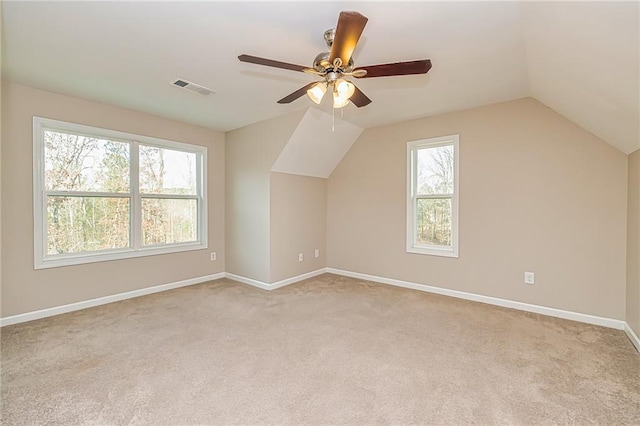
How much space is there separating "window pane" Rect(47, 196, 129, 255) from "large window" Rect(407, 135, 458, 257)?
3.90 metres

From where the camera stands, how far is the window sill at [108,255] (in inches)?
123

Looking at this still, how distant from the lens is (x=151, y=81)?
2832 millimetres

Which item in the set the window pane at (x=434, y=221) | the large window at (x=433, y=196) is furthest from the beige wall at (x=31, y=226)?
the window pane at (x=434, y=221)

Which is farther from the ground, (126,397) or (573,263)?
(573,263)

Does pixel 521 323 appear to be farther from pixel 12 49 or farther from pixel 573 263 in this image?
pixel 12 49

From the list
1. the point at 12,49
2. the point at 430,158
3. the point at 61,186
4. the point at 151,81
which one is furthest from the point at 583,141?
the point at 61,186

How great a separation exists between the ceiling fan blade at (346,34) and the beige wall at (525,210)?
2563 mm

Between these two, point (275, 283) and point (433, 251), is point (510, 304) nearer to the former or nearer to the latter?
point (433, 251)

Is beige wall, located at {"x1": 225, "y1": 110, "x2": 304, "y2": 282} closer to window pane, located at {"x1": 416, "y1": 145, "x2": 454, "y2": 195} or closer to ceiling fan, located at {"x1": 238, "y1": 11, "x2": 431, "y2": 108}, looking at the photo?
ceiling fan, located at {"x1": 238, "y1": 11, "x2": 431, "y2": 108}

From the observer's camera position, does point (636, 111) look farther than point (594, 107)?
No

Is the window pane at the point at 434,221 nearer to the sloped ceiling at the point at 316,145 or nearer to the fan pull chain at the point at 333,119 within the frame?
the sloped ceiling at the point at 316,145

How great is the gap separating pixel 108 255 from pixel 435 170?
4394 millimetres

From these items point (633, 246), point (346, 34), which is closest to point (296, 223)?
point (346, 34)

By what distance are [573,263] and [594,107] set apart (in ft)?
5.32
